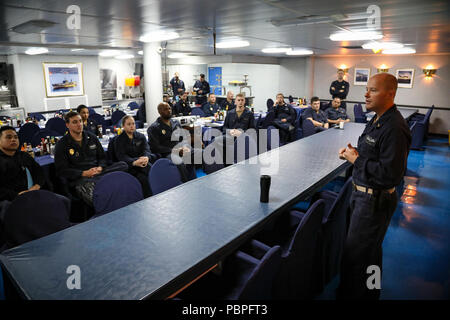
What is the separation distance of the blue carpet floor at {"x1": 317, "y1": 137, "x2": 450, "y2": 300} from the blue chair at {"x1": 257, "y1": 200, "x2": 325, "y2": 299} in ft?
1.53

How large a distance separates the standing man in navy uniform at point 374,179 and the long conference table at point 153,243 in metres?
0.52

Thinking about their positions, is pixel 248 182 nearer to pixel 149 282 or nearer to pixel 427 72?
pixel 149 282

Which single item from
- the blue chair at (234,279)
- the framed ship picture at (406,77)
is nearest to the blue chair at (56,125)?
the blue chair at (234,279)

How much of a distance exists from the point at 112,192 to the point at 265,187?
1.40m

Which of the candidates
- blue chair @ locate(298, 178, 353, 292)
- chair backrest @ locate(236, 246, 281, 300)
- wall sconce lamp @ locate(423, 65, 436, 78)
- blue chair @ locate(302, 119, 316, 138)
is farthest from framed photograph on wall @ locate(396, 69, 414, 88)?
chair backrest @ locate(236, 246, 281, 300)

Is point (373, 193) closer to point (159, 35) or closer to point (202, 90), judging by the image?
point (159, 35)

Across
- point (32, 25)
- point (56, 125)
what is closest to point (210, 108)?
point (56, 125)

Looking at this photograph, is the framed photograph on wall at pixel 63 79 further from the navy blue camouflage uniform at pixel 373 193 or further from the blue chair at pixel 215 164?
the navy blue camouflage uniform at pixel 373 193

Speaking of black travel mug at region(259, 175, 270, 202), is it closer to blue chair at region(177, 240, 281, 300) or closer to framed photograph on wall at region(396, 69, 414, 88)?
blue chair at region(177, 240, 281, 300)

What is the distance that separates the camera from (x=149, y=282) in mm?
1460

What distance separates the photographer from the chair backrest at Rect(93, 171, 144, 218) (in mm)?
2695

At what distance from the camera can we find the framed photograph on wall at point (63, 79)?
414 inches

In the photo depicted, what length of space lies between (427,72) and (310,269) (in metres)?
10.9
